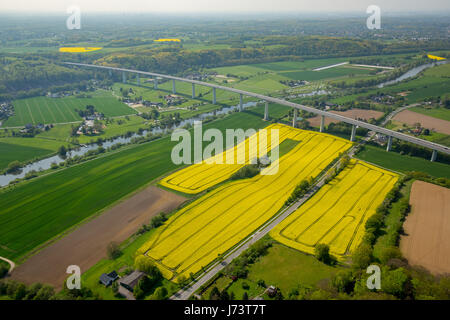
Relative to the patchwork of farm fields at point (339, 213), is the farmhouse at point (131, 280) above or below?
Answer: below

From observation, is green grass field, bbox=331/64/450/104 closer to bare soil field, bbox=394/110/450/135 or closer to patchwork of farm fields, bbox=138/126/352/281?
bare soil field, bbox=394/110/450/135

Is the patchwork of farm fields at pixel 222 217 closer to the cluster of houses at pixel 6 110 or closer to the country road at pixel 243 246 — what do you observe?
the country road at pixel 243 246

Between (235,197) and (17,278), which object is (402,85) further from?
(17,278)

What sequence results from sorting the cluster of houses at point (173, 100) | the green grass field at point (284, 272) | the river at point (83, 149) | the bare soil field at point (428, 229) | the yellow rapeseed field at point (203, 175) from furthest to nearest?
the cluster of houses at point (173, 100) < the river at point (83, 149) < the yellow rapeseed field at point (203, 175) < the bare soil field at point (428, 229) < the green grass field at point (284, 272)

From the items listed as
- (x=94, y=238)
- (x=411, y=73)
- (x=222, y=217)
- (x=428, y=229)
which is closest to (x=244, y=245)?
(x=222, y=217)

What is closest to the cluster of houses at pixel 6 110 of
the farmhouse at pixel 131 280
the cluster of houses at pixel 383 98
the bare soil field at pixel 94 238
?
the bare soil field at pixel 94 238

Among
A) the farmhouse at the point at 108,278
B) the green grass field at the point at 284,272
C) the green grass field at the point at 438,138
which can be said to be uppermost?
the green grass field at the point at 438,138
